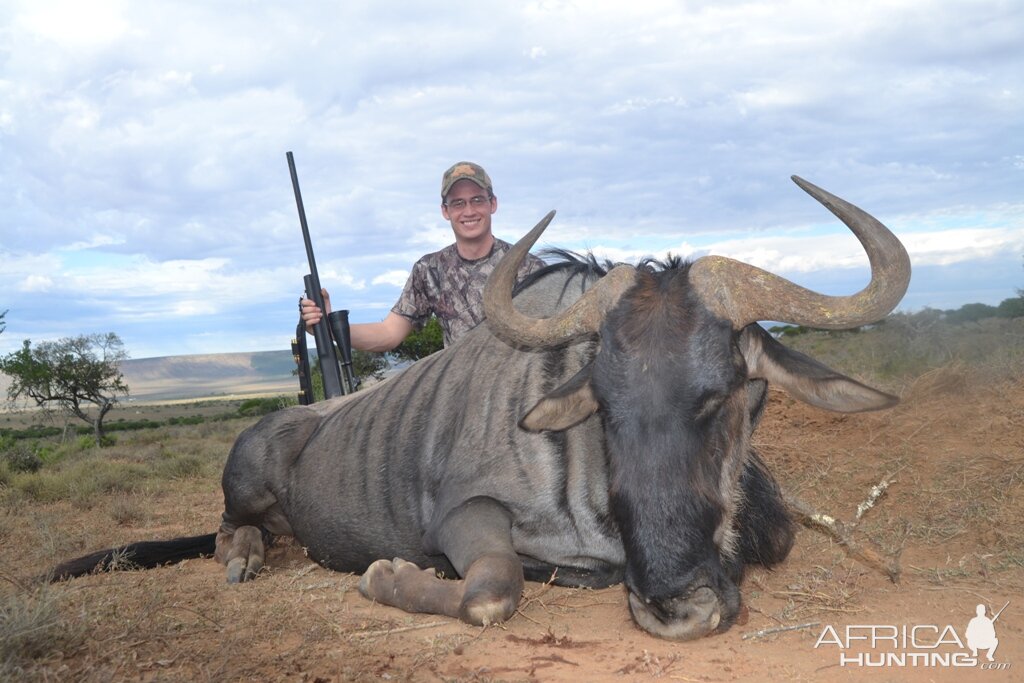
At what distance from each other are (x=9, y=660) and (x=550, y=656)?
1.86 meters

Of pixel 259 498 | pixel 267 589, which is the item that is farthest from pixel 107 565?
pixel 267 589

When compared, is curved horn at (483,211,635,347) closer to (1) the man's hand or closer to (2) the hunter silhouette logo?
(2) the hunter silhouette logo

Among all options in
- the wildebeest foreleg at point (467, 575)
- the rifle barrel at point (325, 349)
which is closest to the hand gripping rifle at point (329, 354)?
the rifle barrel at point (325, 349)

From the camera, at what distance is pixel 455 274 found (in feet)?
23.6

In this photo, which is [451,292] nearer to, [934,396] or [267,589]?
[267,589]

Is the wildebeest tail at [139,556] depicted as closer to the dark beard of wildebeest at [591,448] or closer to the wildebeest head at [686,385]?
the dark beard of wildebeest at [591,448]

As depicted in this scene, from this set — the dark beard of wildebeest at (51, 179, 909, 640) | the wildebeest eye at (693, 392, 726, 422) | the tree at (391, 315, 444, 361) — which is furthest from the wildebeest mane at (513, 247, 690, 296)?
the tree at (391, 315, 444, 361)

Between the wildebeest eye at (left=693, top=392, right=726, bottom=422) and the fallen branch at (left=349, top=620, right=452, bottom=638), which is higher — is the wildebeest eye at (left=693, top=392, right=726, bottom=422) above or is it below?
above

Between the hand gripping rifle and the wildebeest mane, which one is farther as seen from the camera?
the hand gripping rifle

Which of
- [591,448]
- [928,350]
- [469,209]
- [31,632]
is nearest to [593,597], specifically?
[591,448]

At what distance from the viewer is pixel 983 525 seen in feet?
16.9

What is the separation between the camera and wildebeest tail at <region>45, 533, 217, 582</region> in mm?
5293

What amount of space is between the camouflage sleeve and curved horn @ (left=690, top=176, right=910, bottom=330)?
375 centimetres

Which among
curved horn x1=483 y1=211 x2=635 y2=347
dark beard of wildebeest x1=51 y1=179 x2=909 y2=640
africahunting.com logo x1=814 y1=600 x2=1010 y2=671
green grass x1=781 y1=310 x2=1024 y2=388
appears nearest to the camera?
africahunting.com logo x1=814 y1=600 x2=1010 y2=671
